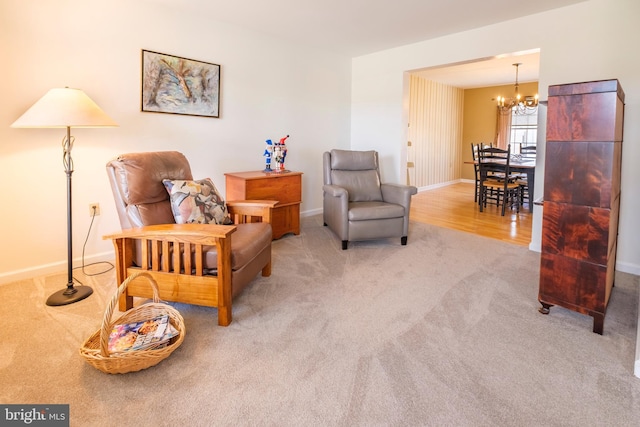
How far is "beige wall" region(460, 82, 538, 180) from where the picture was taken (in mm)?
8328

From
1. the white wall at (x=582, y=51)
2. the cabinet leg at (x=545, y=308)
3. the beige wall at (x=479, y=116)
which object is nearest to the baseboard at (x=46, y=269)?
the cabinet leg at (x=545, y=308)

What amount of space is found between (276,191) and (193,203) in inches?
58.9

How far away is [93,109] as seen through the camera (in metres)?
2.38

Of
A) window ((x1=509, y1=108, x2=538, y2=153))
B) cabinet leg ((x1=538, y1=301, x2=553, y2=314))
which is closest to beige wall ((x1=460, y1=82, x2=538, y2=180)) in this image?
window ((x1=509, y1=108, x2=538, y2=153))

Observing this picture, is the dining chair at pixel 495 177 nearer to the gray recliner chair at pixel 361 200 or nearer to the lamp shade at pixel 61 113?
the gray recliner chair at pixel 361 200

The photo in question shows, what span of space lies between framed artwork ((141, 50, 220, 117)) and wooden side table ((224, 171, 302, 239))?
0.76 metres

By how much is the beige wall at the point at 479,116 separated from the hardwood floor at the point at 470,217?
2.18 metres

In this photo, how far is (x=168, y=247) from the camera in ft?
6.98

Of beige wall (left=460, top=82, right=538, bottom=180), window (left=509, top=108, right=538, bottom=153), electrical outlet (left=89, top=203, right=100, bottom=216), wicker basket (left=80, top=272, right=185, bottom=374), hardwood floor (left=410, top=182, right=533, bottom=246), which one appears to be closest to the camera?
wicker basket (left=80, top=272, right=185, bottom=374)

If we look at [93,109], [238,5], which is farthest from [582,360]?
[238,5]

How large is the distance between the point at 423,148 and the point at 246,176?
4.88m

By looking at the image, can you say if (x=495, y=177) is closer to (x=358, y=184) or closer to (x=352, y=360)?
(x=358, y=184)

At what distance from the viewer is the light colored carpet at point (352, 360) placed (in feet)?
4.75

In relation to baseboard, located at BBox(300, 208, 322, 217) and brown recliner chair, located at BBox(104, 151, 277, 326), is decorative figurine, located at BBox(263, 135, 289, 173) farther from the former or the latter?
brown recliner chair, located at BBox(104, 151, 277, 326)
